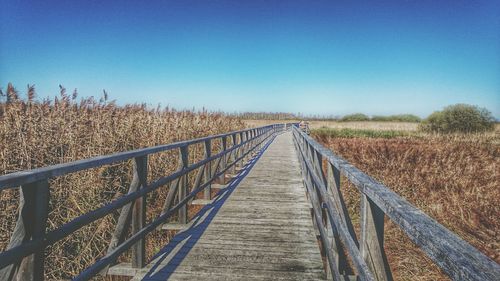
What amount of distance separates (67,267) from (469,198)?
857cm

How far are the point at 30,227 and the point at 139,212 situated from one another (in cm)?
144

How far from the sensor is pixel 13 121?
532 centimetres

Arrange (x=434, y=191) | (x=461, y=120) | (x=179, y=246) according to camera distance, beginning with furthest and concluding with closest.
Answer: (x=461, y=120), (x=434, y=191), (x=179, y=246)

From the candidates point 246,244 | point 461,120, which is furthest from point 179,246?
point 461,120

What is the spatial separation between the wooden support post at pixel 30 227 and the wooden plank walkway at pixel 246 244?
1.41 meters

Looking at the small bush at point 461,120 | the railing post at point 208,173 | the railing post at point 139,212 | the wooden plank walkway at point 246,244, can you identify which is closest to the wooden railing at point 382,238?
the wooden plank walkway at point 246,244

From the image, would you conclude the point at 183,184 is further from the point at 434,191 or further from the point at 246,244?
the point at 434,191

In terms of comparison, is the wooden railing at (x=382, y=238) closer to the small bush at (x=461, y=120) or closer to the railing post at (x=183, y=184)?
the railing post at (x=183, y=184)

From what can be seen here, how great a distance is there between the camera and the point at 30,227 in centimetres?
176

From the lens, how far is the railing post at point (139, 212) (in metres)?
3.07

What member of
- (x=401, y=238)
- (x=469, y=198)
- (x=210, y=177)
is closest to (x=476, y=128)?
(x=469, y=198)

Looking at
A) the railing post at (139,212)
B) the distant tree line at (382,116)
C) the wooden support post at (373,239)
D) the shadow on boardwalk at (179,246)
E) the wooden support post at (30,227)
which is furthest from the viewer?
the distant tree line at (382,116)

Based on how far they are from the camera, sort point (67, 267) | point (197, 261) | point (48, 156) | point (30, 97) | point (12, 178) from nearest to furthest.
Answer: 1. point (12, 178)
2. point (197, 261)
3. point (67, 267)
4. point (48, 156)
5. point (30, 97)

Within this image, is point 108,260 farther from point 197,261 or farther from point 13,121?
point 13,121
